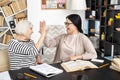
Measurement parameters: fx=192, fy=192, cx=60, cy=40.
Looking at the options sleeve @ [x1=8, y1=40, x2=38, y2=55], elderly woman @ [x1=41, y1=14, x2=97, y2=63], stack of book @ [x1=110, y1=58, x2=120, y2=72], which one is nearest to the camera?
stack of book @ [x1=110, y1=58, x2=120, y2=72]

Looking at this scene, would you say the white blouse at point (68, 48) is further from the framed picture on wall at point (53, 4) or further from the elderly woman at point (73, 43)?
the framed picture on wall at point (53, 4)

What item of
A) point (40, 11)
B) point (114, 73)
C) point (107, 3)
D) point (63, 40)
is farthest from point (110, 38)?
point (114, 73)

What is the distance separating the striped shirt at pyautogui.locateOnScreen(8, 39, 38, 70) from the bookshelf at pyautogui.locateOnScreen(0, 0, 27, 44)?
2.67 m

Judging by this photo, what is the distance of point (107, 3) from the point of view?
4.42 metres

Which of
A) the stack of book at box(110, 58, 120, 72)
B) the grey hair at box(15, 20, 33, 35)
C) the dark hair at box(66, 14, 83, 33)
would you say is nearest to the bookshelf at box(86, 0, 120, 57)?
the dark hair at box(66, 14, 83, 33)

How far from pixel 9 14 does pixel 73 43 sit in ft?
8.78

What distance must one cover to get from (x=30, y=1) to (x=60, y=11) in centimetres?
94

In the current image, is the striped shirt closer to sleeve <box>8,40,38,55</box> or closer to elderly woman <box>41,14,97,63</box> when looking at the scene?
sleeve <box>8,40,38,55</box>

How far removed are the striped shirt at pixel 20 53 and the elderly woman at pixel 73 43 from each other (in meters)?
0.43

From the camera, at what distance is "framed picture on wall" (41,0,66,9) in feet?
16.4

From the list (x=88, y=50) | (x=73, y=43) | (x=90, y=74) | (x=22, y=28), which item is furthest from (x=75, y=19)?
(x=90, y=74)

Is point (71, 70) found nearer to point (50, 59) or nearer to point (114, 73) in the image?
point (114, 73)

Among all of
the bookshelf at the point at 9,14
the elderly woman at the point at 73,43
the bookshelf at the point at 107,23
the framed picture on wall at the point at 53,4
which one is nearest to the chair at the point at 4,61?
the elderly woman at the point at 73,43

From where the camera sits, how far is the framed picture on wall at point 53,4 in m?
4.99
